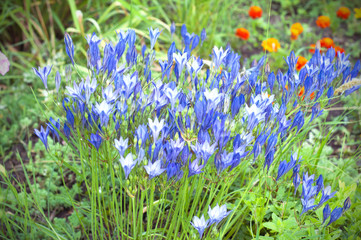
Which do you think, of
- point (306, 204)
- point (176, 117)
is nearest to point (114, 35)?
point (176, 117)

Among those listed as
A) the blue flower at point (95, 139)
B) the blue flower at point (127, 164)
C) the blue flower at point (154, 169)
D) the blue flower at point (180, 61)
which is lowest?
the blue flower at point (154, 169)

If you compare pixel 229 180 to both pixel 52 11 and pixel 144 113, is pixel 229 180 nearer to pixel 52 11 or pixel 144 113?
pixel 144 113

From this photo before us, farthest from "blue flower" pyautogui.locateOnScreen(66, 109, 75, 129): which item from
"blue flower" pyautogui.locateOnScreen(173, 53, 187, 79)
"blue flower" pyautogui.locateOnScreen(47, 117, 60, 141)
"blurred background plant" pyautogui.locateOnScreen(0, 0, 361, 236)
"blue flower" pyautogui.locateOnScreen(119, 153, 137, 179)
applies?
"blurred background plant" pyautogui.locateOnScreen(0, 0, 361, 236)

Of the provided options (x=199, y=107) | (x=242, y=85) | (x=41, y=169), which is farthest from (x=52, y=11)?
(x=199, y=107)

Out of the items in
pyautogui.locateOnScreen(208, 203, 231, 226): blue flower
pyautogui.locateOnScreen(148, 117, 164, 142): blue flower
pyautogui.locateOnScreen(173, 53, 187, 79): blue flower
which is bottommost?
pyautogui.locateOnScreen(208, 203, 231, 226): blue flower

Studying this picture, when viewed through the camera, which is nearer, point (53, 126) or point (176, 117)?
point (176, 117)

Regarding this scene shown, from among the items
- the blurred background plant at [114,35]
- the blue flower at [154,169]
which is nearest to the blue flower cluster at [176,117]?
the blue flower at [154,169]

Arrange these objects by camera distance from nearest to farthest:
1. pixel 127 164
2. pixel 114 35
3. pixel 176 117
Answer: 1. pixel 127 164
2. pixel 176 117
3. pixel 114 35

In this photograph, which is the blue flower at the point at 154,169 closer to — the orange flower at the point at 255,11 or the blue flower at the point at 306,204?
the blue flower at the point at 306,204

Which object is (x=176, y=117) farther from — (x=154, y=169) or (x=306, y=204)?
(x=306, y=204)

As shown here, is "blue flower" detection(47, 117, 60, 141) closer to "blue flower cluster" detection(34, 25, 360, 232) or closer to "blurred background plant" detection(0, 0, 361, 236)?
"blue flower cluster" detection(34, 25, 360, 232)

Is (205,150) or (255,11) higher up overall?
(255,11)

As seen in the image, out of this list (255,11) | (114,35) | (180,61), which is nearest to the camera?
(180,61)
